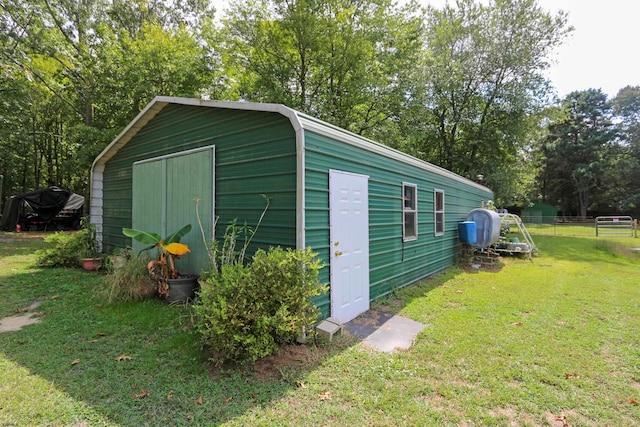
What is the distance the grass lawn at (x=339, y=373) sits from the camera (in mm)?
2412

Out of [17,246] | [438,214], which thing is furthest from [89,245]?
[438,214]

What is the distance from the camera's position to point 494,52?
17.5 metres

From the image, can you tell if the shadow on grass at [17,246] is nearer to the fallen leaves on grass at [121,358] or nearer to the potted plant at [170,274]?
the potted plant at [170,274]

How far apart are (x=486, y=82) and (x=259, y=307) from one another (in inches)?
806

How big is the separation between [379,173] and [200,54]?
1207 cm

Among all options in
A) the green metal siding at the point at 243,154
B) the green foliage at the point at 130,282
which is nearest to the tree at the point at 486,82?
the green metal siding at the point at 243,154

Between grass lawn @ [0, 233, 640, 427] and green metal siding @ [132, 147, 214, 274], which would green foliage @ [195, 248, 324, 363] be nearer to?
grass lawn @ [0, 233, 640, 427]

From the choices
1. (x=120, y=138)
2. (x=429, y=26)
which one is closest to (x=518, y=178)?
(x=429, y=26)

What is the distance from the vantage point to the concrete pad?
146 inches

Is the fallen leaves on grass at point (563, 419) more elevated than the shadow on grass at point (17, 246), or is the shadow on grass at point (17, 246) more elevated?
the shadow on grass at point (17, 246)

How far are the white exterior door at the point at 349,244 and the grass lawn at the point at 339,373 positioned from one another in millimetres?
657

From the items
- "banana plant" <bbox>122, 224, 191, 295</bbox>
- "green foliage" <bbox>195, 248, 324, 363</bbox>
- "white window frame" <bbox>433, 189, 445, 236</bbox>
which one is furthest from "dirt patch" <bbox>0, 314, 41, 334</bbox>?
"white window frame" <bbox>433, 189, 445, 236</bbox>

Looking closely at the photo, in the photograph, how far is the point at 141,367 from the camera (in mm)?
3051

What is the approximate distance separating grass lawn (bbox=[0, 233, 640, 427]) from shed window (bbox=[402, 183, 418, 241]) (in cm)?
170
